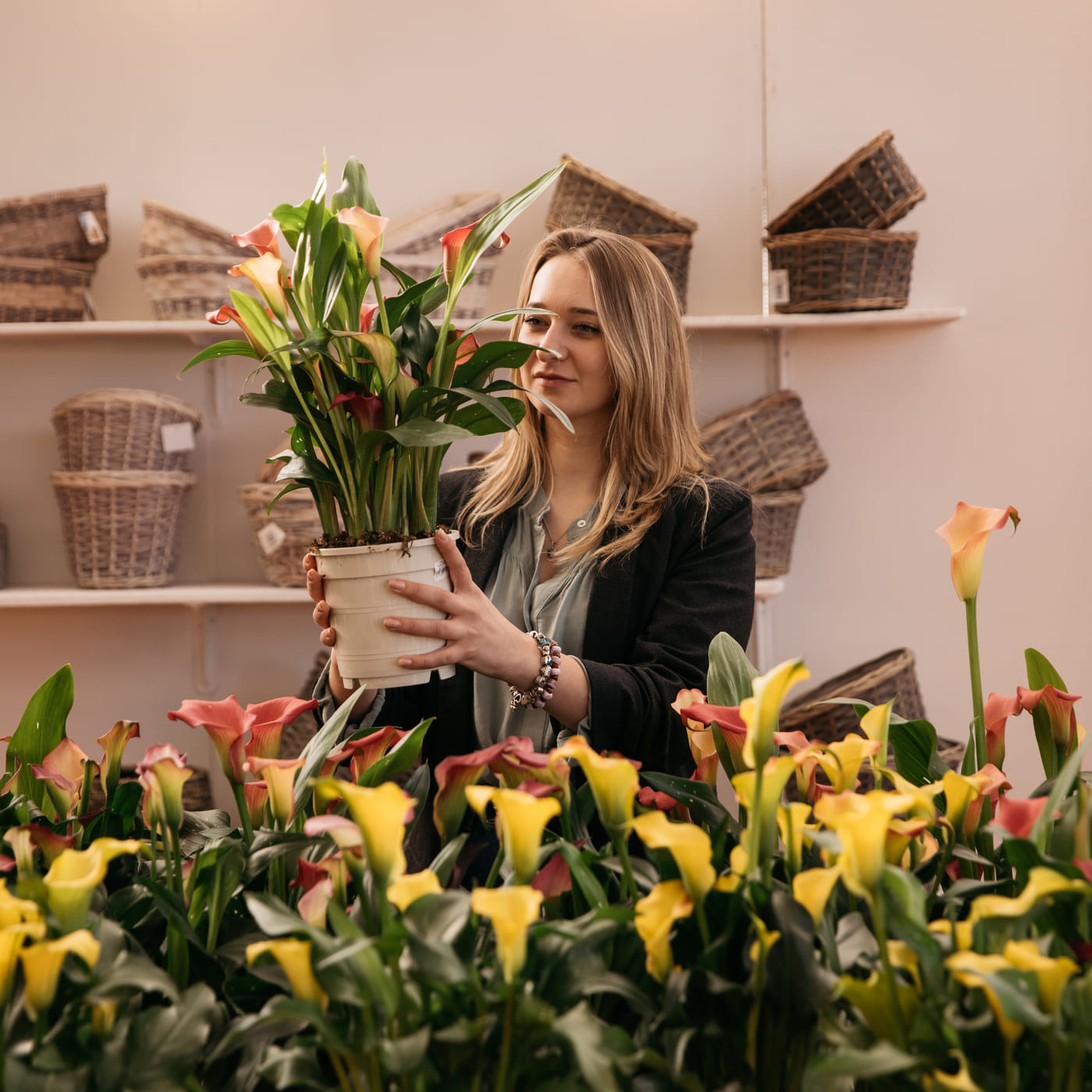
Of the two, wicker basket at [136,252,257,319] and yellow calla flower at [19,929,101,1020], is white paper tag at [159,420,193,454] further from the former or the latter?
yellow calla flower at [19,929,101,1020]

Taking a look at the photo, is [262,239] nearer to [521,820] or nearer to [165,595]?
[521,820]

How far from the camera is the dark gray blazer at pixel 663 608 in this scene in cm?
119

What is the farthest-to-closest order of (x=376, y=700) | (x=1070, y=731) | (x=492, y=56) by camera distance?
(x=492, y=56)
(x=376, y=700)
(x=1070, y=731)

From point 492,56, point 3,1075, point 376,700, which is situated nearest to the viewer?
point 3,1075

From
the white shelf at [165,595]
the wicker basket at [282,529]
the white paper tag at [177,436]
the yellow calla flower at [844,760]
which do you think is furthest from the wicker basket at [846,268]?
the yellow calla flower at [844,760]

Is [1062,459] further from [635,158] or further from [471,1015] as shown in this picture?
[471,1015]

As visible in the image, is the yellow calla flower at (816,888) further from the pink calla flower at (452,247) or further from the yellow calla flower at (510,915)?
the pink calla flower at (452,247)

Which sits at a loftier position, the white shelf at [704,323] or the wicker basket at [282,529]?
the white shelf at [704,323]

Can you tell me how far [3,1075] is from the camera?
43 centimetres

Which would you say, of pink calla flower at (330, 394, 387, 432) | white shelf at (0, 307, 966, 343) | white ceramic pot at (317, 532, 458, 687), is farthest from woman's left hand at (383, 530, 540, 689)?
white shelf at (0, 307, 966, 343)

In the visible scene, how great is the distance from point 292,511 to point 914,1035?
5.55ft

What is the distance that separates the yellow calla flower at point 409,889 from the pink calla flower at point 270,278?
465 millimetres

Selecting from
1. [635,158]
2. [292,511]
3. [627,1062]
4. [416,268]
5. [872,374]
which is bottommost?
[627,1062]

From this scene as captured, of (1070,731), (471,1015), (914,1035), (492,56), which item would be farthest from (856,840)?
(492,56)
